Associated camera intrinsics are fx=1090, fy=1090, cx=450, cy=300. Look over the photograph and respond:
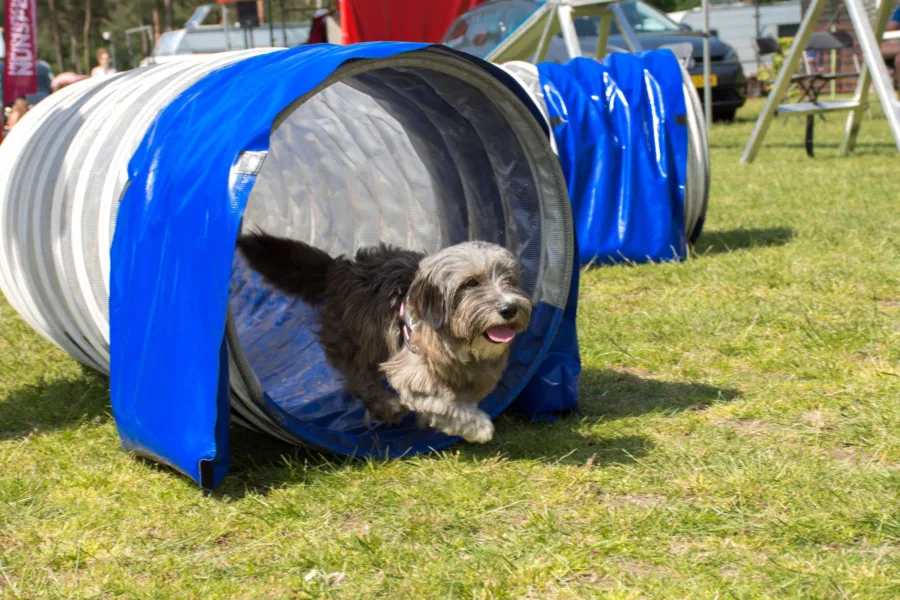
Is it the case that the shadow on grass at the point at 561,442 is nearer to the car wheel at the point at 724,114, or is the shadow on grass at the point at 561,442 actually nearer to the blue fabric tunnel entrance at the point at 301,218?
the blue fabric tunnel entrance at the point at 301,218

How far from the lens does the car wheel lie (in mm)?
20406

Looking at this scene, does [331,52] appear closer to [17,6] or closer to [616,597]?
[616,597]

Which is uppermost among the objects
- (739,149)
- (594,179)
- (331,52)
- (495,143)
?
(331,52)

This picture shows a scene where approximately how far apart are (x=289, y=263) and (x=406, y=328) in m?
0.95

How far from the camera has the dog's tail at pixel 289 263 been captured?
16.9ft

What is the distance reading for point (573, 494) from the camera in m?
Answer: 3.90

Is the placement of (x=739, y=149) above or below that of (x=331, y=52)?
below

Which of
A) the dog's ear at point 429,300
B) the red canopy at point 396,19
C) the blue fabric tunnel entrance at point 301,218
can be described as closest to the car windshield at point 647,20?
the red canopy at point 396,19

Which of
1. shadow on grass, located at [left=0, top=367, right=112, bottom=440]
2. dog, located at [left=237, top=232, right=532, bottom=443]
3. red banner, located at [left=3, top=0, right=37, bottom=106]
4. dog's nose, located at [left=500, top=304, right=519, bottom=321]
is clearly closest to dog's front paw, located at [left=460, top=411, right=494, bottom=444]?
dog, located at [left=237, top=232, right=532, bottom=443]

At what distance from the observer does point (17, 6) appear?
13.8 meters

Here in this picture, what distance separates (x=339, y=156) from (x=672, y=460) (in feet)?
9.68

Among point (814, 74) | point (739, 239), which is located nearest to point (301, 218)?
point (739, 239)

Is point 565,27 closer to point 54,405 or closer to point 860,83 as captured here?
point 860,83

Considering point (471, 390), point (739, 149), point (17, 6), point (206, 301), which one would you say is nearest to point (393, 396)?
point (471, 390)
